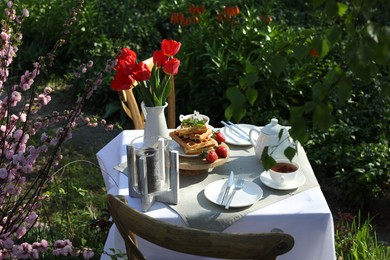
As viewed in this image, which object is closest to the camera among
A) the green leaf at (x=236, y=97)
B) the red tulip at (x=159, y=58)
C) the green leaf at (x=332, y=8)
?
the green leaf at (x=332, y=8)

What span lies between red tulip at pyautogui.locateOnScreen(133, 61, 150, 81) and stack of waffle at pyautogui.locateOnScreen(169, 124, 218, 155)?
0.32 meters

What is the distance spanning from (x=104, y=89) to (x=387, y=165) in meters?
2.41

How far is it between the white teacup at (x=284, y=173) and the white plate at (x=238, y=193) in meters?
0.07

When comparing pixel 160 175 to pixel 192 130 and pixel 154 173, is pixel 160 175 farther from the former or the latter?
pixel 192 130

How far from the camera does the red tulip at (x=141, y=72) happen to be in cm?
216

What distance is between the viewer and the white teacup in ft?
7.21

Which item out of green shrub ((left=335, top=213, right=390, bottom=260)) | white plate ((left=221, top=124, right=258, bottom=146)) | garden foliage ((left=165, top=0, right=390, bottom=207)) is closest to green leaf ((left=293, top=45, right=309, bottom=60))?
white plate ((left=221, top=124, right=258, bottom=146))

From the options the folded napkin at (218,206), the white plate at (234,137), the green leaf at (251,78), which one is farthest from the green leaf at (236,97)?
the white plate at (234,137)

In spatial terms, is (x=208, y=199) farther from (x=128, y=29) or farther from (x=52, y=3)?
(x=52, y=3)

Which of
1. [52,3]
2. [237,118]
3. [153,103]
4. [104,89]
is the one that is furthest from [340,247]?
[52,3]

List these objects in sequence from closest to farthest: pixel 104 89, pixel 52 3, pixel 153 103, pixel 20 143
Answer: pixel 20 143
pixel 153 103
pixel 104 89
pixel 52 3

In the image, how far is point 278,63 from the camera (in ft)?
3.58

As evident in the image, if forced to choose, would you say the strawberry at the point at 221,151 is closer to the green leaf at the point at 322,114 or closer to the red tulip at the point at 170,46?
the red tulip at the point at 170,46

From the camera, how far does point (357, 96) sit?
4.51 metres
